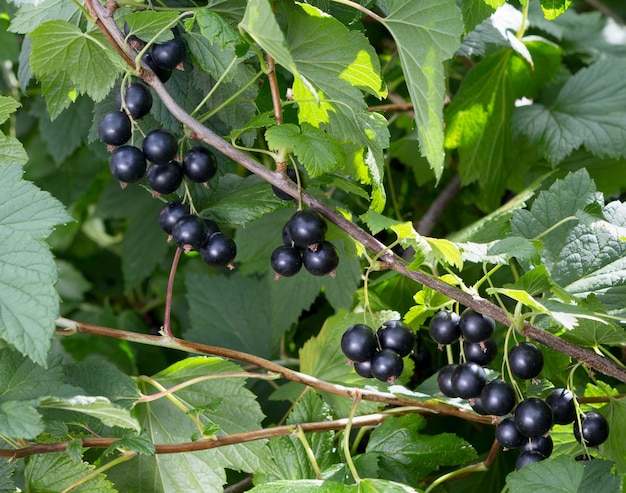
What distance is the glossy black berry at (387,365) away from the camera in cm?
85

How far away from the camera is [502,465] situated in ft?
3.89

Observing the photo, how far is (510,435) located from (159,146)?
1.72 feet

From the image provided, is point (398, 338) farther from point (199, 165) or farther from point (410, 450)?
point (199, 165)

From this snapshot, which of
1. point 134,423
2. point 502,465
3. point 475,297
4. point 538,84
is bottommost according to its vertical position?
point 502,465

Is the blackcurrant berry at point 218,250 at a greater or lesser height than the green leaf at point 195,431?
greater

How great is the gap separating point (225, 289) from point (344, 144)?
2.19 ft

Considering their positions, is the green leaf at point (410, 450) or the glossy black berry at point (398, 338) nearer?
the glossy black berry at point (398, 338)

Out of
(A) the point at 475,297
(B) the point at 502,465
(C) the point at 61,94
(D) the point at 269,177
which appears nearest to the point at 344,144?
(D) the point at 269,177

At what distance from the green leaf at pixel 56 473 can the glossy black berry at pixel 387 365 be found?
349 millimetres

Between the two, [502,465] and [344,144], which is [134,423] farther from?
[502,465]

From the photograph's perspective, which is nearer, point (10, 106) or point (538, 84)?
point (10, 106)

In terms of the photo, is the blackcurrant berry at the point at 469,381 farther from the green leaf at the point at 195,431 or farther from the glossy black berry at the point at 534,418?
the green leaf at the point at 195,431

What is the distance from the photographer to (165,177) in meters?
0.86

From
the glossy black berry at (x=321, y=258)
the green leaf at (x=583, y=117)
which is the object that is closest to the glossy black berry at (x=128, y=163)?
the glossy black berry at (x=321, y=258)
